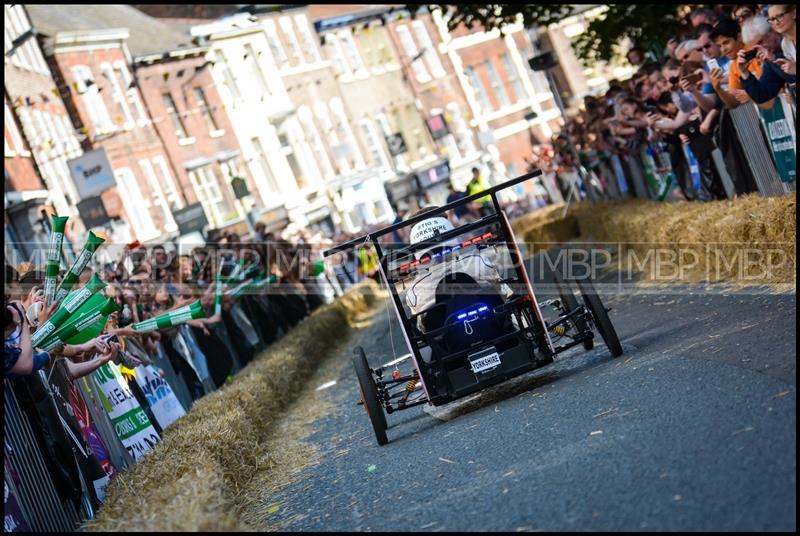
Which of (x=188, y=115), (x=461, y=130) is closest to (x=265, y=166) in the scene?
(x=188, y=115)

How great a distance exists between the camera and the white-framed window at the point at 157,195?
160 feet

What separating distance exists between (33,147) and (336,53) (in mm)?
29536

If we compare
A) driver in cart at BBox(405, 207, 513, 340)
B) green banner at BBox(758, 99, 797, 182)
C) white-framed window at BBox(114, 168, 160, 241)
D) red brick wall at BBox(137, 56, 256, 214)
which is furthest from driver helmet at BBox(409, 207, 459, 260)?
red brick wall at BBox(137, 56, 256, 214)

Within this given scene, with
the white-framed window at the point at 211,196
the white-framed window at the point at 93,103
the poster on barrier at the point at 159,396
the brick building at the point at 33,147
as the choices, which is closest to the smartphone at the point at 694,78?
the poster on barrier at the point at 159,396

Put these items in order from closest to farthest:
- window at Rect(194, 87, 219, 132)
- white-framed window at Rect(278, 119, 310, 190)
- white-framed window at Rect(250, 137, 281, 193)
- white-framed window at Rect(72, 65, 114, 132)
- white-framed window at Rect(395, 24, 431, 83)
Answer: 1. white-framed window at Rect(72, 65, 114, 132)
2. window at Rect(194, 87, 219, 132)
3. white-framed window at Rect(250, 137, 281, 193)
4. white-framed window at Rect(278, 119, 310, 190)
5. white-framed window at Rect(395, 24, 431, 83)

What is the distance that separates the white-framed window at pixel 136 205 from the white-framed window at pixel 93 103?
5.92 feet

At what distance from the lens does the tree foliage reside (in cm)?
2095

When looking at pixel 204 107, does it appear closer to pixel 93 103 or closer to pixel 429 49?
pixel 93 103

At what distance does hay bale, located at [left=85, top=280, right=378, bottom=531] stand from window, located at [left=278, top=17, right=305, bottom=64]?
4574cm

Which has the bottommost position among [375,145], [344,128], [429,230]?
[429,230]

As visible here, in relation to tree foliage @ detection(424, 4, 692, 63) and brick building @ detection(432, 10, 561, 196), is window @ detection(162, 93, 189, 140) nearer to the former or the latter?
brick building @ detection(432, 10, 561, 196)

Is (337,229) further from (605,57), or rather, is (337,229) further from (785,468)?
(785,468)

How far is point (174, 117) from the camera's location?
2108 inches

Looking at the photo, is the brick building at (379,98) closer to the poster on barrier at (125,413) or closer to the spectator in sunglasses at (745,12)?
the spectator in sunglasses at (745,12)
